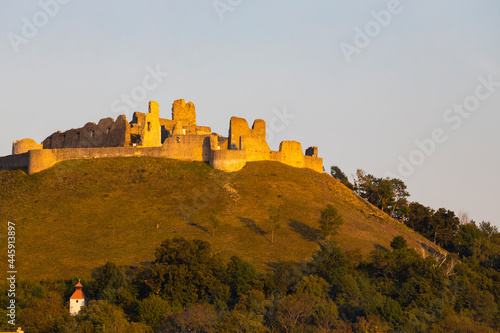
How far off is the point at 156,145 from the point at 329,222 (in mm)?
28993

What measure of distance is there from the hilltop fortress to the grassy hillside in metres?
1.50

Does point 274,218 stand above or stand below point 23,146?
below

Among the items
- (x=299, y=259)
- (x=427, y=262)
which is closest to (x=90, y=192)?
(x=299, y=259)

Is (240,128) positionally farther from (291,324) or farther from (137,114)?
(291,324)

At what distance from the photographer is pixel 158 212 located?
247 ft

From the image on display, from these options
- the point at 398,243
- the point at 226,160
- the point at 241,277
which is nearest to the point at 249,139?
the point at 226,160

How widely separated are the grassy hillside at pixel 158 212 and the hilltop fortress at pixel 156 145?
1.50 metres

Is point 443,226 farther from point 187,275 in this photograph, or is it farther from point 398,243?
point 187,275

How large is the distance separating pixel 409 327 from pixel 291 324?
33.6 feet

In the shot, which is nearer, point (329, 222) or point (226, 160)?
point (329, 222)

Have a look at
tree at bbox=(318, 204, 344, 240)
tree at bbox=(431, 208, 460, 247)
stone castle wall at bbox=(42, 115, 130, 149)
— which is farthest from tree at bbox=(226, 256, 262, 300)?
tree at bbox=(431, 208, 460, 247)

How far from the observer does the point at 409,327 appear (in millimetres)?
58312

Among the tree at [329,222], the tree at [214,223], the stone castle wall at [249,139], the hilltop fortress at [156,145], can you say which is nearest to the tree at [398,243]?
the tree at [329,222]

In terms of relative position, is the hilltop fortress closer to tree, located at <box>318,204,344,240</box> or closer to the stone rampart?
the stone rampart
